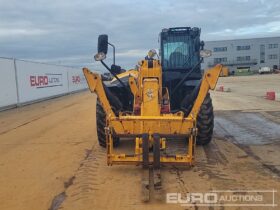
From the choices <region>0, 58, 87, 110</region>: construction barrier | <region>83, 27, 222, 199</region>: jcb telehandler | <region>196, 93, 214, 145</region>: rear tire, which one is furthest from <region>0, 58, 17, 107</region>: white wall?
<region>196, 93, 214, 145</region>: rear tire

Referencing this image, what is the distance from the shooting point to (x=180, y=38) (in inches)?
427

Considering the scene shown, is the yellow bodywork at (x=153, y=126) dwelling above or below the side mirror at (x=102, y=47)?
below

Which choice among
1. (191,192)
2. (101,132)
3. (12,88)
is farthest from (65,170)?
(12,88)

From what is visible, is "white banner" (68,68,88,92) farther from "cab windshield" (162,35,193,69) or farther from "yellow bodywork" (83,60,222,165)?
"yellow bodywork" (83,60,222,165)

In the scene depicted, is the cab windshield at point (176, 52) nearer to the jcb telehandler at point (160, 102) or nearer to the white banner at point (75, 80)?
the jcb telehandler at point (160, 102)

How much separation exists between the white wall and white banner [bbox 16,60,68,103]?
776 millimetres

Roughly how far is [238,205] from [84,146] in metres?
5.18

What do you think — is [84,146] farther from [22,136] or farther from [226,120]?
[226,120]

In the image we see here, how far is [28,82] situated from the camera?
2502 centimetres

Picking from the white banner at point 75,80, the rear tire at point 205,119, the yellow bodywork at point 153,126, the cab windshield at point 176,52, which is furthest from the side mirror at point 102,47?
the white banner at point 75,80

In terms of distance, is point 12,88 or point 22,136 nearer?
point 22,136

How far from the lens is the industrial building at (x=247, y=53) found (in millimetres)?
109375

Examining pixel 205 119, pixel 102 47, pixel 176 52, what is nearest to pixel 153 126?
pixel 102 47

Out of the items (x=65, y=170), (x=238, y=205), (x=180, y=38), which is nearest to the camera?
(x=238, y=205)
